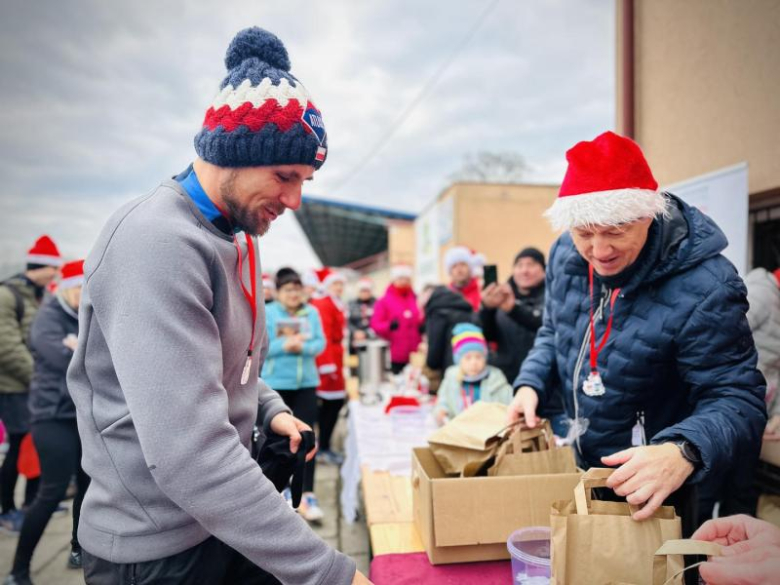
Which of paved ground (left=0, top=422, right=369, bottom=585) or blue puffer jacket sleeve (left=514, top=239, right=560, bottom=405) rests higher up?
blue puffer jacket sleeve (left=514, top=239, right=560, bottom=405)

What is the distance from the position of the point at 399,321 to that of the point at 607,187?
4.83m

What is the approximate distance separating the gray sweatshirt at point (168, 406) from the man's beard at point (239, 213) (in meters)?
0.05

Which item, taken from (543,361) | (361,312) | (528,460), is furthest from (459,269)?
(361,312)

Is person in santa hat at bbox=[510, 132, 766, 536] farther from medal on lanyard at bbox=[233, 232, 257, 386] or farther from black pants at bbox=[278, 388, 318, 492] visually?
black pants at bbox=[278, 388, 318, 492]

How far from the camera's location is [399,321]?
6129mm

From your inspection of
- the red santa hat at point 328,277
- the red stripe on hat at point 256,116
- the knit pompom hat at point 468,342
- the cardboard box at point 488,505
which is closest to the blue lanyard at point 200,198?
the red stripe on hat at point 256,116

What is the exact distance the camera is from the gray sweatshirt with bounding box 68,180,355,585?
0.81 metres

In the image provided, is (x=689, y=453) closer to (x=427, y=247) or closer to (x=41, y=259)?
(x=41, y=259)

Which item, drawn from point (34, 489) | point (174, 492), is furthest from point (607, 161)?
point (34, 489)

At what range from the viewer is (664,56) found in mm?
3332

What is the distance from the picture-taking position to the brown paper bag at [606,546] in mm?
951

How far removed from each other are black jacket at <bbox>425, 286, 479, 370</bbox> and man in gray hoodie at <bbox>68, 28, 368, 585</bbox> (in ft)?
9.36

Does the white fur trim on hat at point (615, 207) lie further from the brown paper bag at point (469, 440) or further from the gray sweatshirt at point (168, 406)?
the gray sweatshirt at point (168, 406)

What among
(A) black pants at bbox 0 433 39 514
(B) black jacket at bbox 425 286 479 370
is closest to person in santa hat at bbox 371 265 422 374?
(B) black jacket at bbox 425 286 479 370
